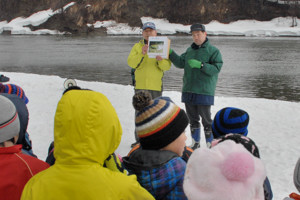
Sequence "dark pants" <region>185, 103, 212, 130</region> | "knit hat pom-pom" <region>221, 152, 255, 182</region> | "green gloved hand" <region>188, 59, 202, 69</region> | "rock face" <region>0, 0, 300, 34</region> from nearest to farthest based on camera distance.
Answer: "knit hat pom-pom" <region>221, 152, 255, 182</region> < "green gloved hand" <region>188, 59, 202, 69</region> < "dark pants" <region>185, 103, 212, 130</region> < "rock face" <region>0, 0, 300, 34</region>

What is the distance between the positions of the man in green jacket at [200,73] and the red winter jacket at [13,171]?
7.56 ft

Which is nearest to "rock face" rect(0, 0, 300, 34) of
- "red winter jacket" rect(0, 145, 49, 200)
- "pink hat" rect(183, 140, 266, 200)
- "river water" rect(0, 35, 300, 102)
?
"river water" rect(0, 35, 300, 102)

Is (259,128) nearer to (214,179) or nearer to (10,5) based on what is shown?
(214,179)

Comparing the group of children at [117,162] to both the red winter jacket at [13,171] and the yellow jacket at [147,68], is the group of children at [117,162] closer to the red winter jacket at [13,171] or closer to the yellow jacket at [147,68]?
the red winter jacket at [13,171]

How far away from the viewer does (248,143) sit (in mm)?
1661

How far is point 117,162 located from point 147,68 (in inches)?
91.3

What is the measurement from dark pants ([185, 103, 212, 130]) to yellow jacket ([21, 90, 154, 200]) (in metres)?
2.44

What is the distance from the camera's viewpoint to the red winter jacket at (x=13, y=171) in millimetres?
1538

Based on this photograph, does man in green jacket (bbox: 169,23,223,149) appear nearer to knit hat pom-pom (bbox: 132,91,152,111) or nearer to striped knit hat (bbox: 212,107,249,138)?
striped knit hat (bbox: 212,107,249,138)

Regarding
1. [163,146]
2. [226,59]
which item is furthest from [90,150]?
[226,59]

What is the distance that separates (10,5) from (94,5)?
19538mm

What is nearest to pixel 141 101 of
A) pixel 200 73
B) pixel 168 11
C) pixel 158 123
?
pixel 158 123

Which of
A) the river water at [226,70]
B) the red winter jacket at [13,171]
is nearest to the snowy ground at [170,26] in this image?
the river water at [226,70]

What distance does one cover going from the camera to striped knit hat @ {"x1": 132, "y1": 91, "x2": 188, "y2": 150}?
1.55 m
